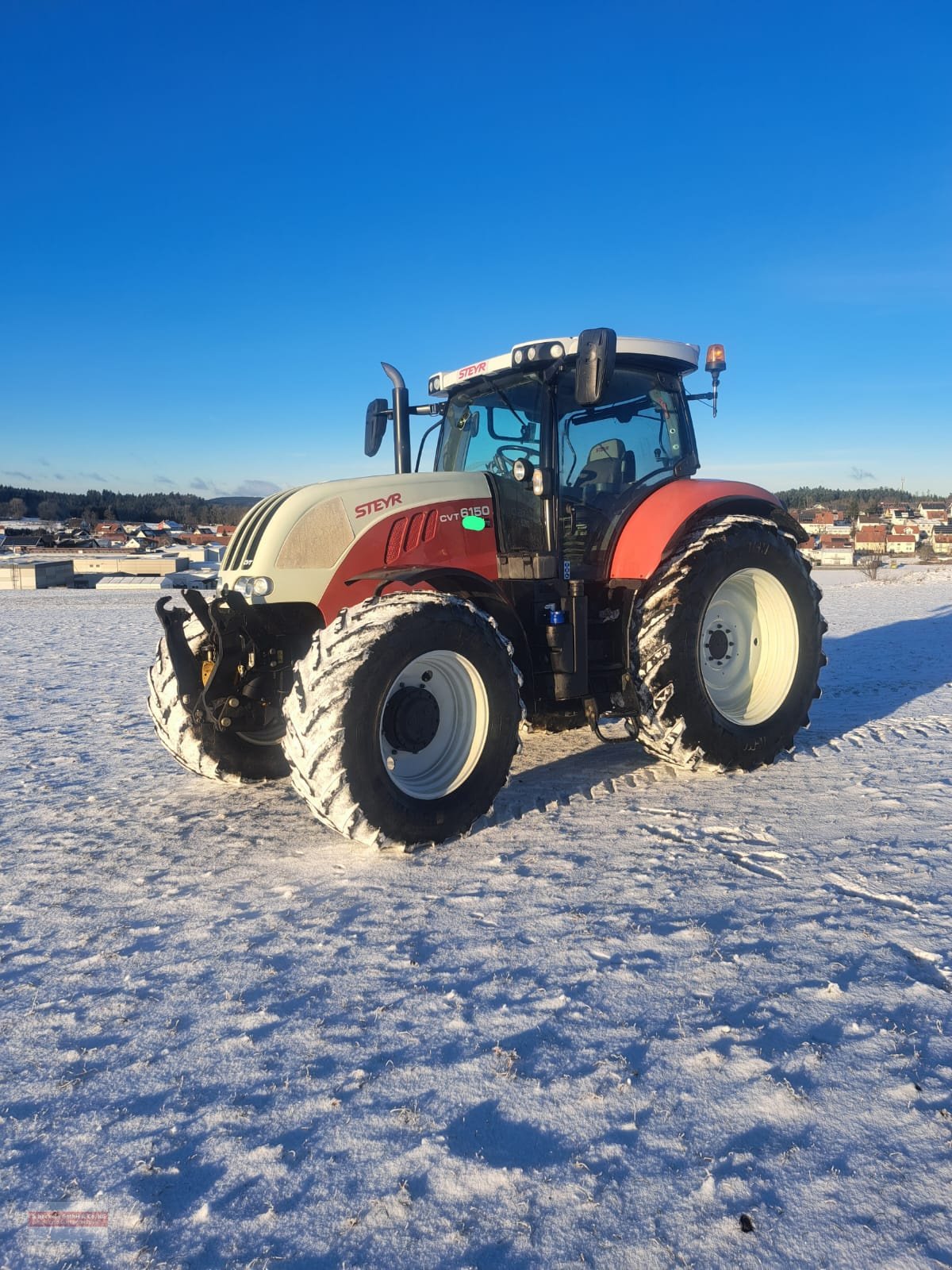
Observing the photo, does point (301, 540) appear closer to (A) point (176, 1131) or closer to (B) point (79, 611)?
(A) point (176, 1131)

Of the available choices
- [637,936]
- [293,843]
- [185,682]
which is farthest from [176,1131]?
[185,682]

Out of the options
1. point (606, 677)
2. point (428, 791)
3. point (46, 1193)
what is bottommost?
point (46, 1193)

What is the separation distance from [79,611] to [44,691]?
404 inches

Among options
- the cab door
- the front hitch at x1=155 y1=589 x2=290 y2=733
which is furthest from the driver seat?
the front hitch at x1=155 y1=589 x2=290 y2=733

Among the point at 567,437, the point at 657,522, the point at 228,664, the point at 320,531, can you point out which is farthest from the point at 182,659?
the point at 657,522

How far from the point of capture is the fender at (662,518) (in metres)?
4.70

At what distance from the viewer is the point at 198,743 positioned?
4289 mm

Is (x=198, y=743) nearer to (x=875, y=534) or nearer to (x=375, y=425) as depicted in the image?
(x=375, y=425)

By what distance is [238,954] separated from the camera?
280 cm

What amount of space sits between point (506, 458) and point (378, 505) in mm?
1107

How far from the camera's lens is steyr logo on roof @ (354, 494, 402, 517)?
402 centimetres

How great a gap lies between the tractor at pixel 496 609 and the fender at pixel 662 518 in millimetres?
14

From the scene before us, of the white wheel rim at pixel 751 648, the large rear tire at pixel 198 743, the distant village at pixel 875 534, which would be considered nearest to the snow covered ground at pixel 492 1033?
the large rear tire at pixel 198 743

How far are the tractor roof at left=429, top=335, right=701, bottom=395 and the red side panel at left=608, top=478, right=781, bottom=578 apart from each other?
74cm
